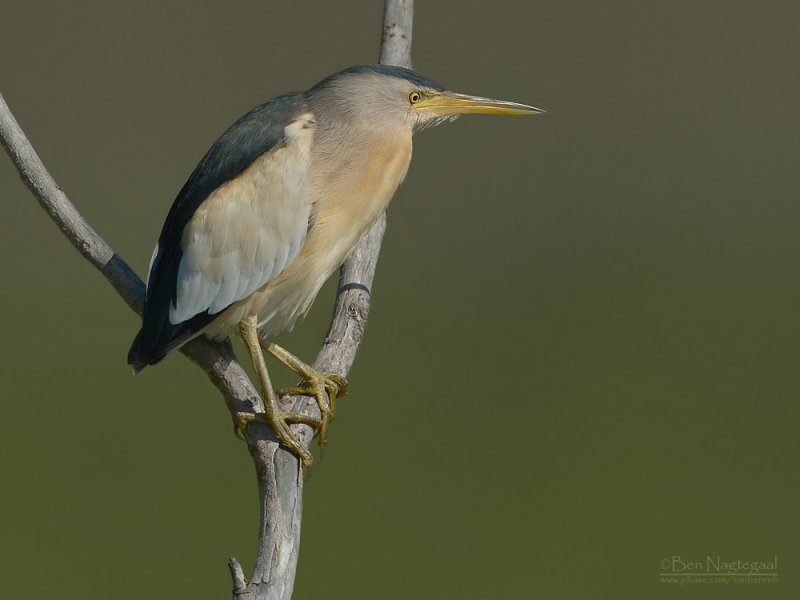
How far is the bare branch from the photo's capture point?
2.09m

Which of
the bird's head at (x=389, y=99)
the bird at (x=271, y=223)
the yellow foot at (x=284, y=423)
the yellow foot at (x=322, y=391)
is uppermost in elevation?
the bird's head at (x=389, y=99)

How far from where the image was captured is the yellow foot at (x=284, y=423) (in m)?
2.31

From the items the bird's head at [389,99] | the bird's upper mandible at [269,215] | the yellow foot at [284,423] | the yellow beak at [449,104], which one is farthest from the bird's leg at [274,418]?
the yellow beak at [449,104]

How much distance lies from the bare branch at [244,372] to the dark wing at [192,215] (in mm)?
67

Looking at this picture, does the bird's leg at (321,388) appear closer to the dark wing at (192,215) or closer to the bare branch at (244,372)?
the bare branch at (244,372)

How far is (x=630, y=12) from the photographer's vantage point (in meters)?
7.26

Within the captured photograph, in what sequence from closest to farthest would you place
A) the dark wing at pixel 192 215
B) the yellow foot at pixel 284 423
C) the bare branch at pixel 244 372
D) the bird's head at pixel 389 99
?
the bare branch at pixel 244 372, the yellow foot at pixel 284 423, the dark wing at pixel 192 215, the bird's head at pixel 389 99

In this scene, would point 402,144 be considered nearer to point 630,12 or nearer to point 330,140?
point 330,140

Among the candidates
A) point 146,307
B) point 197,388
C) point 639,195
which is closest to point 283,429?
point 146,307

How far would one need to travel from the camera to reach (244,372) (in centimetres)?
250

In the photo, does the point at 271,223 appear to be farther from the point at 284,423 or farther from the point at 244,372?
the point at 284,423

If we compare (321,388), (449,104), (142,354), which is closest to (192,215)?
(142,354)

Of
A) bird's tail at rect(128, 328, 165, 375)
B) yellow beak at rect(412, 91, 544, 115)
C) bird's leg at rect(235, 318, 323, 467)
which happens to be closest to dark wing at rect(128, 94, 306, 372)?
bird's tail at rect(128, 328, 165, 375)

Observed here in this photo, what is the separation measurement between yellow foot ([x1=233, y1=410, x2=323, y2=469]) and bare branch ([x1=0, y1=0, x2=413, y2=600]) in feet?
0.04
